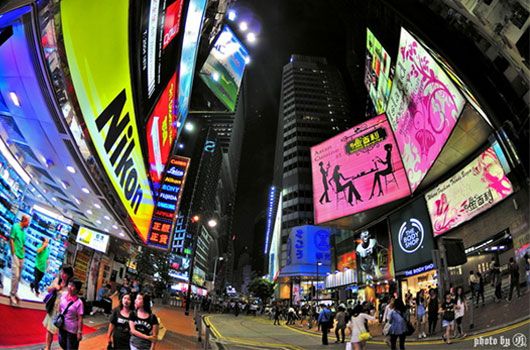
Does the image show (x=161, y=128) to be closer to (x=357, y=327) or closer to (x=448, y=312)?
(x=357, y=327)

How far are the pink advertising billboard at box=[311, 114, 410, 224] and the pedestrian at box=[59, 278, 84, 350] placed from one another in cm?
2629

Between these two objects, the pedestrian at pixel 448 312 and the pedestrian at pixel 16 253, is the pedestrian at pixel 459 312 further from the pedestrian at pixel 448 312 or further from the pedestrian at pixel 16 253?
the pedestrian at pixel 16 253

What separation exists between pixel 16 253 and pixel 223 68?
53.3ft

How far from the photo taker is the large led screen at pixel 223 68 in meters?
20.8

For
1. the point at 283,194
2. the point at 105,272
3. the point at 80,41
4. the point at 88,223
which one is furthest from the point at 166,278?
the point at 283,194

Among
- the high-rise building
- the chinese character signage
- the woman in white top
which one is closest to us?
the woman in white top

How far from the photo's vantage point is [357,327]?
26.9 feet

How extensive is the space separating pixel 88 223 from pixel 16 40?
14.3 meters

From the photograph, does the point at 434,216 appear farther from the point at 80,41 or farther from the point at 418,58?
the point at 80,41

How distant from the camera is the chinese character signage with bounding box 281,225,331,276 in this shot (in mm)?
60406

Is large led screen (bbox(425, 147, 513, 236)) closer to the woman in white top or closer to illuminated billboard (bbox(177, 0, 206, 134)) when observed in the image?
the woman in white top

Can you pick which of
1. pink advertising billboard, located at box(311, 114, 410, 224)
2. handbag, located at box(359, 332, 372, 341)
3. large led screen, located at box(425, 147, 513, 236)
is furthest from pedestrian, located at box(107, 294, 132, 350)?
pink advertising billboard, located at box(311, 114, 410, 224)

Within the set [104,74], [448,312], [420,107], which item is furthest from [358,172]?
[104,74]

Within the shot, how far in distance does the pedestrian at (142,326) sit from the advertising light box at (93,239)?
12872 millimetres
